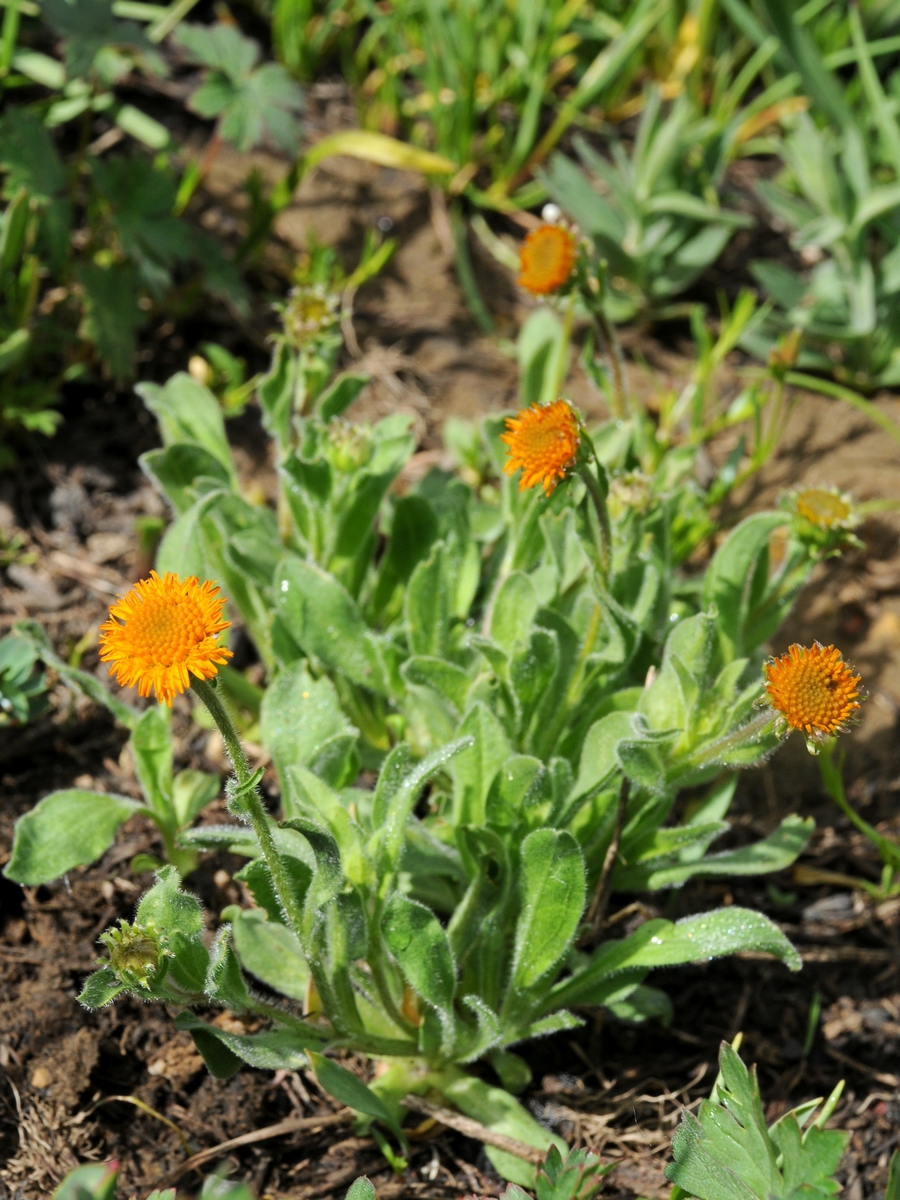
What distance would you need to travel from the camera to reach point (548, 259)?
108 inches

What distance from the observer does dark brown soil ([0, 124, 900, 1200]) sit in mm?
2336

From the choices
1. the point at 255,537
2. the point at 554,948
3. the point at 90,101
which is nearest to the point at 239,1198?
the point at 554,948

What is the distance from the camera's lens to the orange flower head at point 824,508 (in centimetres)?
260

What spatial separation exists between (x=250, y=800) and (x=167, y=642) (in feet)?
1.05

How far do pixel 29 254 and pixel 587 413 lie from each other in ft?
6.17

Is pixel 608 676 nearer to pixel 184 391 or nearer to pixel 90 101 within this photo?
pixel 184 391

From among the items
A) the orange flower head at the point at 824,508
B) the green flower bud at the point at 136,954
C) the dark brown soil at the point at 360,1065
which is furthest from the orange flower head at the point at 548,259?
the green flower bud at the point at 136,954

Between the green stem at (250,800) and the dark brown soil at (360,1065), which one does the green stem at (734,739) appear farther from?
the green stem at (250,800)

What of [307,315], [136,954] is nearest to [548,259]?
[307,315]

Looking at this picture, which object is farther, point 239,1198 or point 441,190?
point 441,190

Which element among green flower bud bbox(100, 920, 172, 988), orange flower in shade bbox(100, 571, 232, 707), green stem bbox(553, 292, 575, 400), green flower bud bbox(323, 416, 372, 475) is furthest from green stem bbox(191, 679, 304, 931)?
green stem bbox(553, 292, 575, 400)

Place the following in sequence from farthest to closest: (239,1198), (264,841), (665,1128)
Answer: (665,1128) → (264,841) → (239,1198)

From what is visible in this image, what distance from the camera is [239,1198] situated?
1.32m

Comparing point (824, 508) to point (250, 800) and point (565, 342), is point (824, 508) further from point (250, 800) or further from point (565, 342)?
point (250, 800)
